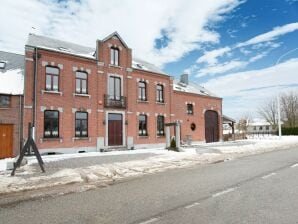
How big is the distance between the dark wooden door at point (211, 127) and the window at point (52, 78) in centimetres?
1851

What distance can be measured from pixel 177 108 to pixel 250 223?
935 inches

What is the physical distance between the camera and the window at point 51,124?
61.3 ft

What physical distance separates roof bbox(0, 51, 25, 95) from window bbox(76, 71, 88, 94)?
13.0ft

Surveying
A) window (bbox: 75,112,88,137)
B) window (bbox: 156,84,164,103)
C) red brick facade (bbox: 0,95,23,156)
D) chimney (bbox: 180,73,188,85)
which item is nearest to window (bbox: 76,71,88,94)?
window (bbox: 75,112,88,137)

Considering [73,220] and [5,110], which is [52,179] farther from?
[5,110]

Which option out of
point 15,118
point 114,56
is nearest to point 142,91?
point 114,56

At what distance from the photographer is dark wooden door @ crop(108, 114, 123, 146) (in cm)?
2183

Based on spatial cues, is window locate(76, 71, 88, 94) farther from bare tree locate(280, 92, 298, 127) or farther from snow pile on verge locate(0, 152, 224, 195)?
bare tree locate(280, 92, 298, 127)

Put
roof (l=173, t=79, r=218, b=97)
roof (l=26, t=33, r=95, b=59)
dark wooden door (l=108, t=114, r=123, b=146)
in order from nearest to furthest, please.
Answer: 1. roof (l=26, t=33, r=95, b=59)
2. dark wooden door (l=108, t=114, r=123, b=146)
3. roof (l=173, t=79, r=218, b=97)

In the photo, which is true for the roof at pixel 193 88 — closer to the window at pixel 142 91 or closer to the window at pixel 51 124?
the window at pixel 142 91

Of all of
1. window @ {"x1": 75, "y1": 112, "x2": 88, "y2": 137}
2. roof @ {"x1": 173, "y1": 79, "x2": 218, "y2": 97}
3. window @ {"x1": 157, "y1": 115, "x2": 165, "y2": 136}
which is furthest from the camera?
roof @ {"x1": 173, "y1": 79, "x2": 218, "y2": 97}

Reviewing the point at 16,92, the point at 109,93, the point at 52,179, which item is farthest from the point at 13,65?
the point at 52,179

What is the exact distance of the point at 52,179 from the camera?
9.10m

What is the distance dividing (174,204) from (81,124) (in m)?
15.8
